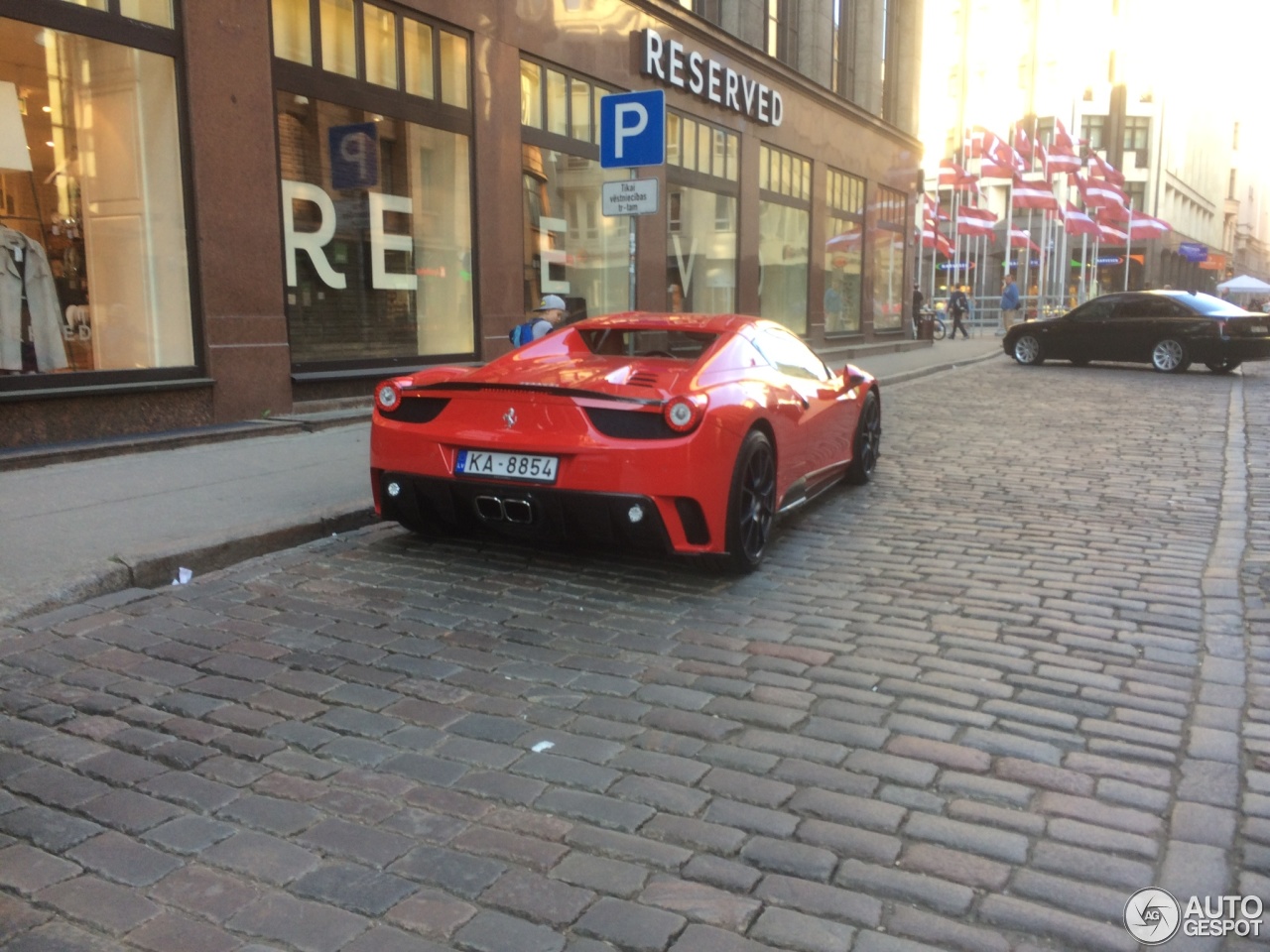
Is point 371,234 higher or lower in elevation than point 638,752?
higher

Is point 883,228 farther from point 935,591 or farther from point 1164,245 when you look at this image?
point 1164,245

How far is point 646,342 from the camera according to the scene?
6445 millimetres

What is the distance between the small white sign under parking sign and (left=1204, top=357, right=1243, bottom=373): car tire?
14.7 metres

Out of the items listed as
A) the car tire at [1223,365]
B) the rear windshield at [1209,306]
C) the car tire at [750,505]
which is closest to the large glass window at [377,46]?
the car tire at [750,505]

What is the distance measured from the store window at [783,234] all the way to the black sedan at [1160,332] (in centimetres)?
502

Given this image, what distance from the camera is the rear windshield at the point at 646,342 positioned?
20.7 ft

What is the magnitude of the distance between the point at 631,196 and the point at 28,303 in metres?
4.98

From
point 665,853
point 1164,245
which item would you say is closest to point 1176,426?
point 665,853

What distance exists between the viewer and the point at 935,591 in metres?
5.36

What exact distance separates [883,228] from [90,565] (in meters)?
25.8

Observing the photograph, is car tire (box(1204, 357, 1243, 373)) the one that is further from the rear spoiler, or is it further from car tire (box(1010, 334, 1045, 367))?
the rear spoiler

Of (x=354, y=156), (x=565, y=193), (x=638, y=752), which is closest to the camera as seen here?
(x=638, y=752)

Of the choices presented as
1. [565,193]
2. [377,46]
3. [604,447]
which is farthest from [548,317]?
[565,193]

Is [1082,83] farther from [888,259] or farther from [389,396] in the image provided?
[389,396]
